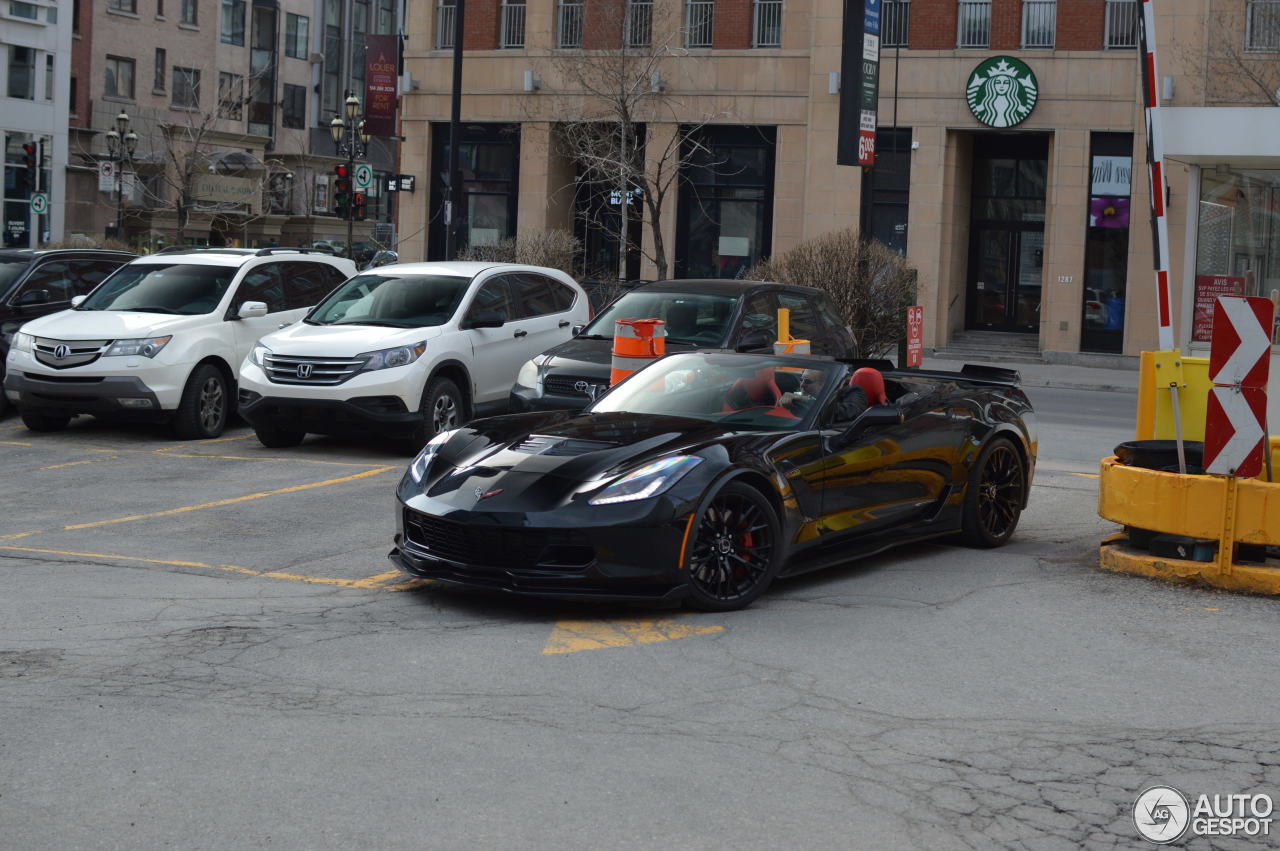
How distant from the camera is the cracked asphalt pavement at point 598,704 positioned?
5035 millimetres

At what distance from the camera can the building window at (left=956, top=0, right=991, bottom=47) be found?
36406mm

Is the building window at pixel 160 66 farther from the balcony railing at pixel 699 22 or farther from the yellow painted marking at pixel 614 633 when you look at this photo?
the yellow painted marking at pixel 614 633

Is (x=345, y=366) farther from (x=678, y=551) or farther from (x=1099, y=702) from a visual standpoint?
(x=1099, y=702)

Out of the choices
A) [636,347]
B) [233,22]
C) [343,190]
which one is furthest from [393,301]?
[233,22]

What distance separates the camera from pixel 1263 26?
109ft

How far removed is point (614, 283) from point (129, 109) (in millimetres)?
46401

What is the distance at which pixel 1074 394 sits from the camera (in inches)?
1070

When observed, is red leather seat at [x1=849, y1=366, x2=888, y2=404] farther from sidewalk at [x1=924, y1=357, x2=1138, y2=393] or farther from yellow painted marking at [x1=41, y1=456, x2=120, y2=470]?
sidewalk at [x1=924, y1=357, x2=1138, y2=393]

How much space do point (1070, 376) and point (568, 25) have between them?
17.3m

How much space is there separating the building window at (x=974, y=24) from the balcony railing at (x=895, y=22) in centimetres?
123

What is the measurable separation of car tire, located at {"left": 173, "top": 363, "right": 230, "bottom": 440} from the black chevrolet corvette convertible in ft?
23.7

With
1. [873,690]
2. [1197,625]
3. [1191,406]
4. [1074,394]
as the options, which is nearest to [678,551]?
[873,690]

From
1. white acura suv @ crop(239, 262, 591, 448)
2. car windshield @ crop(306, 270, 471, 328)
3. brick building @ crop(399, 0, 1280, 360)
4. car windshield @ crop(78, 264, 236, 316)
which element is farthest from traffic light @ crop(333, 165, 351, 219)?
car windshield @ crop(306, 270, 471, 328)

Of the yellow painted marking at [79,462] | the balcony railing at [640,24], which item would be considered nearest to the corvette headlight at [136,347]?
the yellow painted marking at [79,462]
